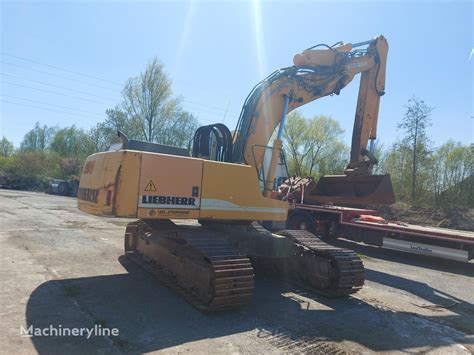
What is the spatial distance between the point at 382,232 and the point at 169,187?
7760mm

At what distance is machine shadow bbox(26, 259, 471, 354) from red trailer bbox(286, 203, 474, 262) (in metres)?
4.19

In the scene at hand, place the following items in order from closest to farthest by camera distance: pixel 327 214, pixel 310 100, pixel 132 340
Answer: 1. pixel 132 340
2. pixel 310 100
3. pixel 327 214

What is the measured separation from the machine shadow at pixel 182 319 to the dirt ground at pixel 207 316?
1 centimetres

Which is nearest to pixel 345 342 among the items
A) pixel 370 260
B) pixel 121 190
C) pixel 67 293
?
pixel 121 190

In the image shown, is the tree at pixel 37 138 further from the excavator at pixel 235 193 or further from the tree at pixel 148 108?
the excavator at pixel 235 193

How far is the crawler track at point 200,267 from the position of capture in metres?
4.95

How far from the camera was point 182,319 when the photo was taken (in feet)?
15.4

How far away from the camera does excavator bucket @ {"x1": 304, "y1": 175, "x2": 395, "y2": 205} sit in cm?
795

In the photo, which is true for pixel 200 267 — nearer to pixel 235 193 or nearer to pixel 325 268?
pixel 235 193

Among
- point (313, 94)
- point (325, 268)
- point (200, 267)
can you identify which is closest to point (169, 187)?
point (200, 267)

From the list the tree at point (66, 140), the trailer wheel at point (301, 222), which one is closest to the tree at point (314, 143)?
the trailer wheel at point (301, 222)

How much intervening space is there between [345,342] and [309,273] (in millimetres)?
2329

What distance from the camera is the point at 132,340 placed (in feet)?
13.1

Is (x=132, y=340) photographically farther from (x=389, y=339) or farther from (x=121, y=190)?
(x=389, y=339)
